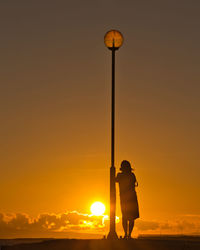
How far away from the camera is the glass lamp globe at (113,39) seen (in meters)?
21.9

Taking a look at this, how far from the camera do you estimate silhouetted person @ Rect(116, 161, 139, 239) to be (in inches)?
831

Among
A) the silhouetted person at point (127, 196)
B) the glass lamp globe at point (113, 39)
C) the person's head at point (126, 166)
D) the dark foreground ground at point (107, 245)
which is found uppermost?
the glass lamp globe at point (113, 39)

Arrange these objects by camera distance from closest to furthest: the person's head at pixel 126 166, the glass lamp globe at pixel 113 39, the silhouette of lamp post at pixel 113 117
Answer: the silhouette of lamp post at pixel 113 117, the person's head at pixel 126 166, the glass lamp globe at pixel 113 39

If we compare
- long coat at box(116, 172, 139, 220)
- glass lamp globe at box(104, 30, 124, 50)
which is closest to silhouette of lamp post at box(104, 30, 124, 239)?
glass lamp globe at box(104, 30, 124, 50)

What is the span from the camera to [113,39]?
21938 millimetres

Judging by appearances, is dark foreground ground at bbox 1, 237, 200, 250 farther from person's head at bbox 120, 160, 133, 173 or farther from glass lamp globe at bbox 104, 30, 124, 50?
glass lamp globe at bbox 104, 30, 124, 50

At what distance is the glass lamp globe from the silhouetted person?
393 centimetres

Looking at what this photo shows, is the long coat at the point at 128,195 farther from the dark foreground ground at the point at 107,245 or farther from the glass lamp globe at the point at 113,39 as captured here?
the glass lamp globe at the point at 113,39

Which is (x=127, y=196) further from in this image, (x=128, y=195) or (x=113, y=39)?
(x=113, y=39)

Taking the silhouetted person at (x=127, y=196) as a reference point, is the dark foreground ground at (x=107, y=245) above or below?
below

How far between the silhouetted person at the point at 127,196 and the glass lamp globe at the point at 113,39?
12.9 ft

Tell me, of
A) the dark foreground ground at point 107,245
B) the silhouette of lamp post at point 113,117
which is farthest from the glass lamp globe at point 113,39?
the dark foreground ground at point 107,245

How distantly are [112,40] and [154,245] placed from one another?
22.7 feet

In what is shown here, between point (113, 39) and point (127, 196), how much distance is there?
520cm
